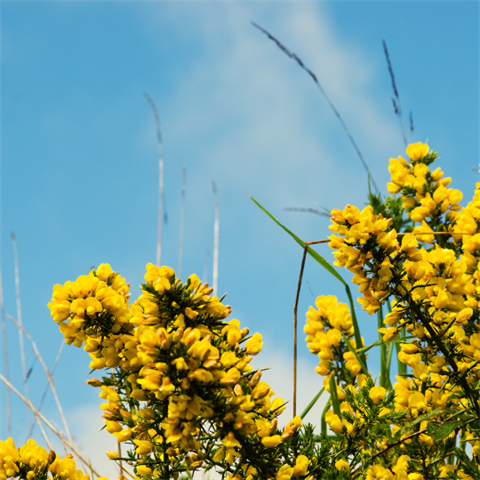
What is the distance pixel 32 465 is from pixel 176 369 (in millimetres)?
724

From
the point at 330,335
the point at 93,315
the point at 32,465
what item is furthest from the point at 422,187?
the point at 32,465

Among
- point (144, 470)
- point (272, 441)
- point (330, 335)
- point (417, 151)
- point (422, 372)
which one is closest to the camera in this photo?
point (272, 441)

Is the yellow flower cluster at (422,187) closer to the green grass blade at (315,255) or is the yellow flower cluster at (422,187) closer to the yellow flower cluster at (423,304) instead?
the yellow flower cluster at (423,304)

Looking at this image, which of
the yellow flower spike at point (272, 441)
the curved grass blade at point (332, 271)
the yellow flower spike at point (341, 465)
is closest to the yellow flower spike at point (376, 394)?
the yellow flower spike at point (341, 465)

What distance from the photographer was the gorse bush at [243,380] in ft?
3.21

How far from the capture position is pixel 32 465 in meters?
1.39

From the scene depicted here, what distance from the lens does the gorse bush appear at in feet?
3.21

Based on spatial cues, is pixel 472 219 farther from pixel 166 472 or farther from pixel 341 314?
pixel 166 472

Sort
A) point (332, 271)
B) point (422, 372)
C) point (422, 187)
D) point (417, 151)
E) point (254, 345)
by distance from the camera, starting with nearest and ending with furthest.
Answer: point (254, 345) < point (422, 372) < point (332, 271) < point (422, 187) < point (417, 151)

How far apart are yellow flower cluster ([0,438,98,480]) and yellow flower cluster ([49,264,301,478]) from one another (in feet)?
0.72

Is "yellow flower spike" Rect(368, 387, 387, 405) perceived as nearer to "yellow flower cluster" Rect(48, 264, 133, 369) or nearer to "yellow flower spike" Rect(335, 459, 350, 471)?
"yellow flower spike" Rect(335, 459, 350, 471)

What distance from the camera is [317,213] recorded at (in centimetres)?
297

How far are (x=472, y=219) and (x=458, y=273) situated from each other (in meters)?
0.35

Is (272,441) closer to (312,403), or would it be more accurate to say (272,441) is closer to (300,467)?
(300,467)
